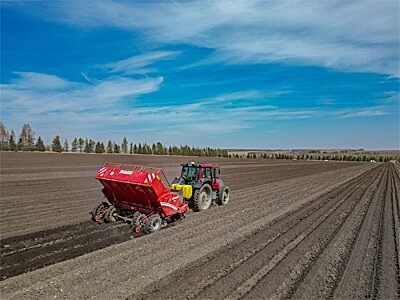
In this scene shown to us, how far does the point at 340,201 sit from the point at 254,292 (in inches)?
467

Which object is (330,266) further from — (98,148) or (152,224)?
(98,148)

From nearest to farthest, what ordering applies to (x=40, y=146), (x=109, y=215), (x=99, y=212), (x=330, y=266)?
(x=330, y=266)
(x=109, y=215)
(x=99, y=212)
(x=40, y=146)

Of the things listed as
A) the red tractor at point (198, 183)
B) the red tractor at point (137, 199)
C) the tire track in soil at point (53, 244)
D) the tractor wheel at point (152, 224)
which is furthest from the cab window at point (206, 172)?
the tire track in soil at point (53, 244)

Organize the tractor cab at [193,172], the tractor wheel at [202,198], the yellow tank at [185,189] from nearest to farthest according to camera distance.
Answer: the yellow tank at [185,189]
the tractor wheel at [202,198]
the tractor cab at [193,172]


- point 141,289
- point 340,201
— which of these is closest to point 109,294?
point 141,289

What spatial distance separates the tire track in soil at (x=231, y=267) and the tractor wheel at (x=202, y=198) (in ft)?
9.20

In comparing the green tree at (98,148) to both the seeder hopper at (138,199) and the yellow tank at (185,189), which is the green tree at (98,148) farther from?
the seeder hopper at (138,199)

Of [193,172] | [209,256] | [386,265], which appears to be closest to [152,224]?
[209,256]

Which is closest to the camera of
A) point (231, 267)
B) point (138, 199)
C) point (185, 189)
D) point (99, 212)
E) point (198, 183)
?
point (231, 267)

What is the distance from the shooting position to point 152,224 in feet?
31.4

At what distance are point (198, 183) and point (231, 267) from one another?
5.80m

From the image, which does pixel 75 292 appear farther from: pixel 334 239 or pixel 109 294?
pixel 334 239

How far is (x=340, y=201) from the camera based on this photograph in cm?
1636

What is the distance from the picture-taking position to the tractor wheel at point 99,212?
10.5 meters
